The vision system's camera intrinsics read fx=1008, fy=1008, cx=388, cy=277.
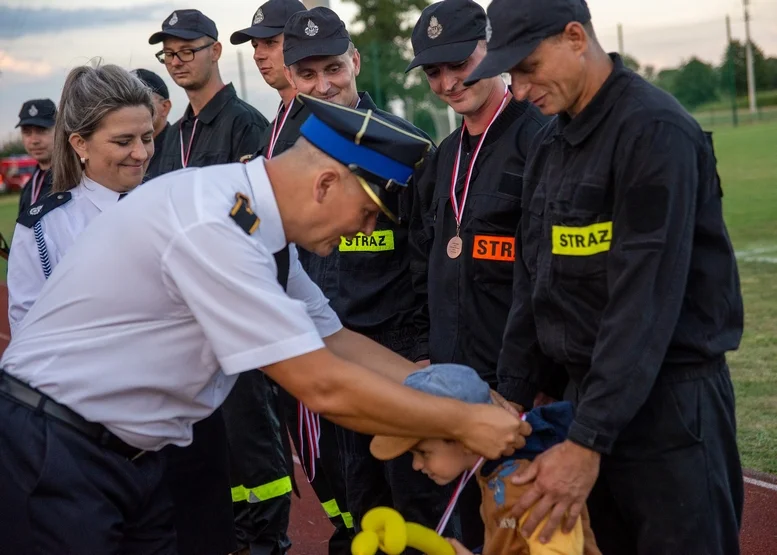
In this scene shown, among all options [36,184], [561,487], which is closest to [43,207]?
[561,487]

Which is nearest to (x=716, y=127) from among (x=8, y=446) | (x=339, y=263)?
(x=339, y=263)

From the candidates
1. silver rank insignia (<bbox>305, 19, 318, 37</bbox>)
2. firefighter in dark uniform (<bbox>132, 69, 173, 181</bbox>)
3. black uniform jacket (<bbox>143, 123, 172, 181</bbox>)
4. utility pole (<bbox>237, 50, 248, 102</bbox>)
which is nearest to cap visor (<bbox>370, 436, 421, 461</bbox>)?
silver rank insignia (<bbox>305, 19, 318, 37</bbox>)

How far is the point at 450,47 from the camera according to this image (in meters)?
4.03

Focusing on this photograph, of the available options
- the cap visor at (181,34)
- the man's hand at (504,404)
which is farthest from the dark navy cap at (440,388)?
the cap visor at (181,34)

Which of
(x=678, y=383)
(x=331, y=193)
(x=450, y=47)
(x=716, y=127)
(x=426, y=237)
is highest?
(x=450, y=47)

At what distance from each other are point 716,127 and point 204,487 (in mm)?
32754

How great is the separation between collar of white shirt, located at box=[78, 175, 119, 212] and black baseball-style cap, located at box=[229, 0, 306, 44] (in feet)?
7.19

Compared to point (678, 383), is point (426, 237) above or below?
above

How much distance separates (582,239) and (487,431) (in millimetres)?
614

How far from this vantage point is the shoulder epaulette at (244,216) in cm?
254

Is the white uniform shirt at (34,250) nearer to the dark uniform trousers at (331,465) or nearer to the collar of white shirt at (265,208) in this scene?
the collar of white shirt at (265,208)

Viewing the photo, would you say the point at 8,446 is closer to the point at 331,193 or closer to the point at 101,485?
the point at 101,485

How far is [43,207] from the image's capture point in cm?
383

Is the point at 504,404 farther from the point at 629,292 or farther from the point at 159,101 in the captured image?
the point at 159,101
